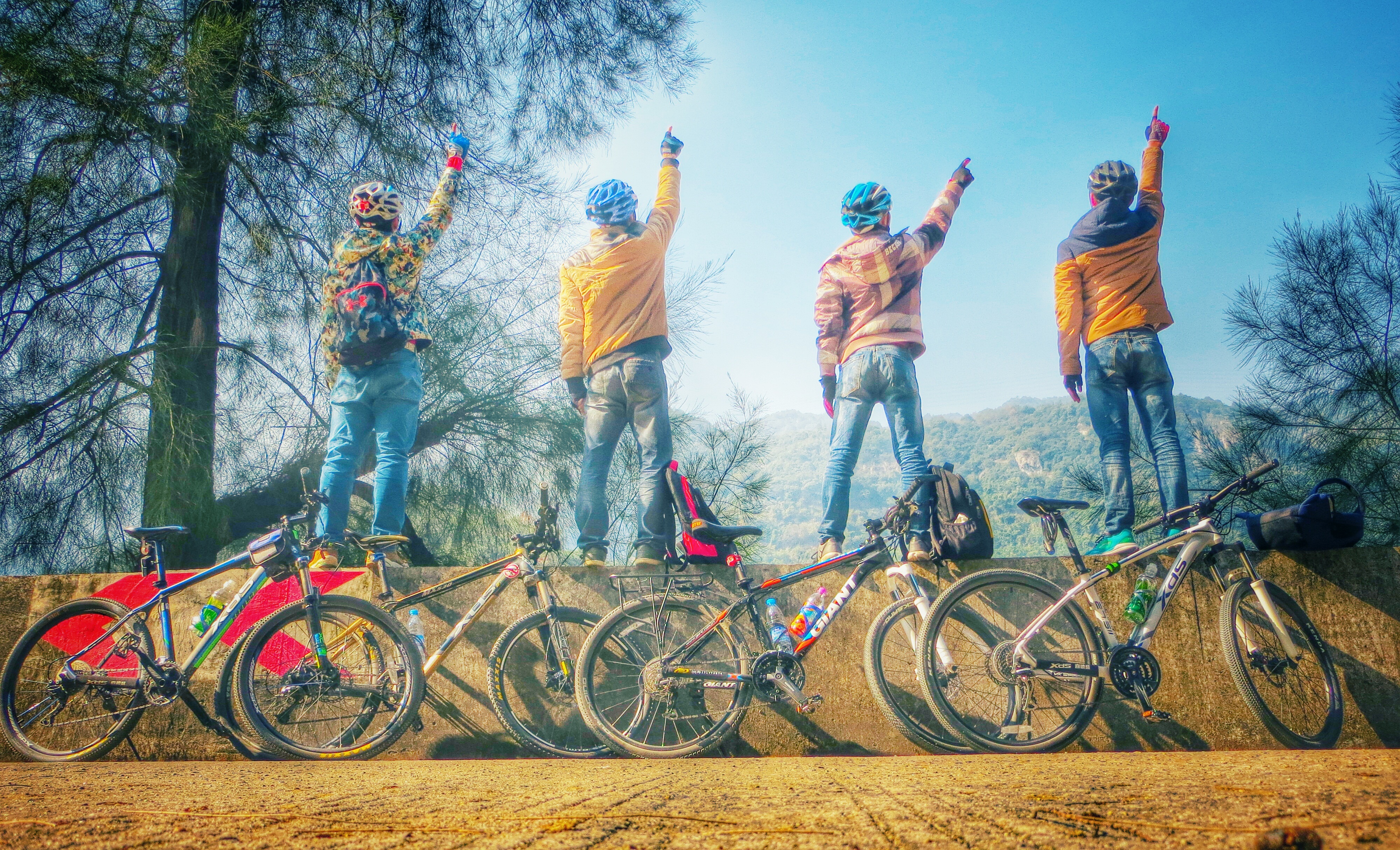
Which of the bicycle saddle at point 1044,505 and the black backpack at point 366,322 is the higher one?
the black backpack at point 366,322

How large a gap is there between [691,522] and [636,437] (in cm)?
49

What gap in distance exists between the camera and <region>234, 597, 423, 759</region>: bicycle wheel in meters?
2.45

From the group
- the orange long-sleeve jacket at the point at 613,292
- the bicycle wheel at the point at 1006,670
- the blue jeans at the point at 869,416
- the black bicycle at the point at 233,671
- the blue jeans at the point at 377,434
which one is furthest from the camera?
the orange long-sleeve jacket at the point at 613,292

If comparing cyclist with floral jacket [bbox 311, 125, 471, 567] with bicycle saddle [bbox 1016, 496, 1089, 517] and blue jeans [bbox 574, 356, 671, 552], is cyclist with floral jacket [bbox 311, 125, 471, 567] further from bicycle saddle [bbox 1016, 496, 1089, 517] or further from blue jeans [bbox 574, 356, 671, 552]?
bicycle saddle [bbox 1016, 496, 1089, 517]

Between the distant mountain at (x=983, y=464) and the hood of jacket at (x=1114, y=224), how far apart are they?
0.76 m

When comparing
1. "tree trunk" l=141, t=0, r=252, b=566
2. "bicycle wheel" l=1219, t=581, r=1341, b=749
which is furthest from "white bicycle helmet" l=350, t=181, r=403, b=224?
"bicycle wheel" l=1219, t=581, r=1341, b=749

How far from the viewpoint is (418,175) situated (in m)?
4.53

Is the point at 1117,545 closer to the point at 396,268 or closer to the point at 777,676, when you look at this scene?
the point at 777,676

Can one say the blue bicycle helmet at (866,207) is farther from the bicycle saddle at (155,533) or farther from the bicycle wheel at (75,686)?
the bicycle wheel at (75,686)

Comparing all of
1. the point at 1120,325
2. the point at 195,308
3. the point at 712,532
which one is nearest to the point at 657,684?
the point at 712,532

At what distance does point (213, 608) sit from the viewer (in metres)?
2.71

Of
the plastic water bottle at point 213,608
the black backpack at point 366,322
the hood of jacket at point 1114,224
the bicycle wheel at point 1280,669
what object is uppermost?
the hood of jacket at point 1114,224

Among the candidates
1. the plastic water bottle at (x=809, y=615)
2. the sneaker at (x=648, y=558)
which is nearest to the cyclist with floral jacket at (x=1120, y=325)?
the plastic water bottle at (x=809, y=615)

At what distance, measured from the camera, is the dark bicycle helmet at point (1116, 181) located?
328 centimetres
